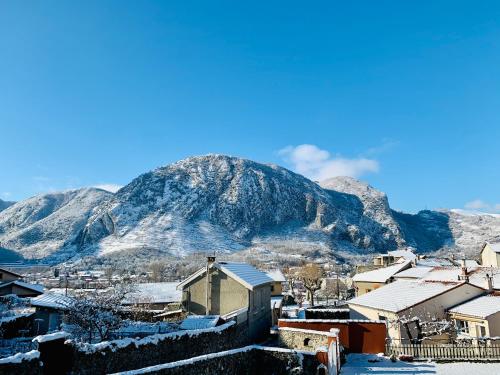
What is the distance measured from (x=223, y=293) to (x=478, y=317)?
15.9 m

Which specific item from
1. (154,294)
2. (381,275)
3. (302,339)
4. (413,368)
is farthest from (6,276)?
(413,368)

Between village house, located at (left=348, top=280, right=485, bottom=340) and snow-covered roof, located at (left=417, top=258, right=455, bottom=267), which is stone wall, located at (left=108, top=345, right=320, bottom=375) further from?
snow-covered roof, located at (left=417, top=258, right=455, bottom=267)

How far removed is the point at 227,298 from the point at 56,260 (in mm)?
175754

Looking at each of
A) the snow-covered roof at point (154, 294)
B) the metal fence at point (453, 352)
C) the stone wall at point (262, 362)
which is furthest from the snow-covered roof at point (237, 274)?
the stone wall at point (262, 362)

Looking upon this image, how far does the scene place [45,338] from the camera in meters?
10.7

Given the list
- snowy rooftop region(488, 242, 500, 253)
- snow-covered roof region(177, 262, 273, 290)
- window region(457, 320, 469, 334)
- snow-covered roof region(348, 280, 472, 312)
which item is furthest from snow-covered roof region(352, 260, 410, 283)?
snow-covered roof region(177, 262, 273, 290)

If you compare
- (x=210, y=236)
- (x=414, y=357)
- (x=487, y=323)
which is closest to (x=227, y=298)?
(x=414, y=357)

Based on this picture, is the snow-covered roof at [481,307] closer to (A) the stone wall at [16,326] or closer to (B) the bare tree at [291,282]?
(A) the stone wall at [16,326]

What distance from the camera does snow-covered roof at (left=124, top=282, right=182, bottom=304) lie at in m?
36.5

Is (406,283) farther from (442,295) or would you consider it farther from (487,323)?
(487,323)

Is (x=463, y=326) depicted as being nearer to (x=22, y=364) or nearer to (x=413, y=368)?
(x=413, y=368)

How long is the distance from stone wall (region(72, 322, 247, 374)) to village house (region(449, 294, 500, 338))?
15535mm

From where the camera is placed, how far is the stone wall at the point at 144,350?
11738 mm

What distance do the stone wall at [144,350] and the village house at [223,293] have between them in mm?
7047
